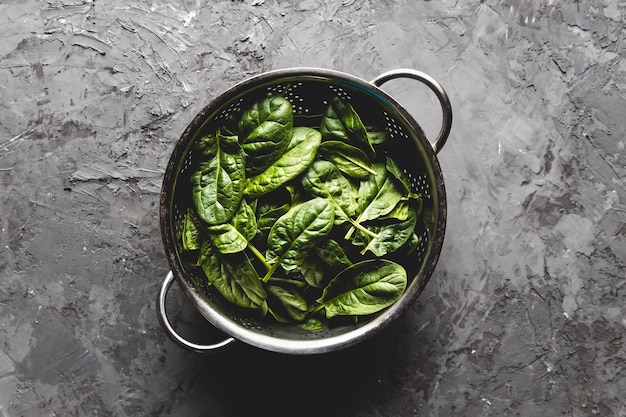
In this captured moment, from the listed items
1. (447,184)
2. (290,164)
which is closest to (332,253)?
(290,164)

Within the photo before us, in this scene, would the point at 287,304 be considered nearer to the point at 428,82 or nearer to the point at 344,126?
the point at 344,126

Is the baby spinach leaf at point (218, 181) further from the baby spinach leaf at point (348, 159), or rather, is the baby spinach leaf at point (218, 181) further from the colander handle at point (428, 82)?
the colander handle at point (428, 82)

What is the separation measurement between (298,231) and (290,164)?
99 millimetres

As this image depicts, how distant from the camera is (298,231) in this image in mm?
890

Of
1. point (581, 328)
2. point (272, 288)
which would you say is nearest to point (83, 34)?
point (272, 288)

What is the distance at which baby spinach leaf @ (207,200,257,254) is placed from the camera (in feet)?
2.92

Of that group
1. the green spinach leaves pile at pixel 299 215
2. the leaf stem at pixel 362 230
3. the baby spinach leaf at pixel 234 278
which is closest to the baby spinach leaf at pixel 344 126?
the green spinach leaves pile at pixel 299 215

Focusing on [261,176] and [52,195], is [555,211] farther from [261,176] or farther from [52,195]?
[52,195]

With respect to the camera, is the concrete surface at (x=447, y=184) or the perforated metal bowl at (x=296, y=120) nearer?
the perforated metal bowl at (x=296, y=120)

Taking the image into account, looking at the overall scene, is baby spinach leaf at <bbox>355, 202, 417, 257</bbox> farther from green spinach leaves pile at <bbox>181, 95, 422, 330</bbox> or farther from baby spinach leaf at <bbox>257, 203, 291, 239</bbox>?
baby spinach leaf at <bbox>257, 203, 291, 239</bbox>

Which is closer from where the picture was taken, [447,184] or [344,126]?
[344,126]

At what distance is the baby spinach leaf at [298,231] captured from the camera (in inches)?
34.9

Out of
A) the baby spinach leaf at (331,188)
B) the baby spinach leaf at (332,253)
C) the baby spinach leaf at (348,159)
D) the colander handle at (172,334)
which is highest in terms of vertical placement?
the baby spinach leaf at (348,159)

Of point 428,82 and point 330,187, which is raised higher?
point 428,82
